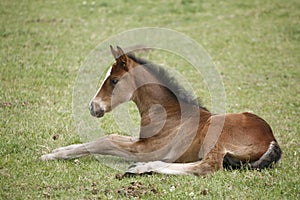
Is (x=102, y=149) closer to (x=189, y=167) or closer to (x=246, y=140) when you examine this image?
(x=189, y=167)

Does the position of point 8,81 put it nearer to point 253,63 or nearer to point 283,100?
point 283,100

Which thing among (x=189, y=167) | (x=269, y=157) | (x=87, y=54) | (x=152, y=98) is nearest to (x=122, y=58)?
(x=152, y=98)

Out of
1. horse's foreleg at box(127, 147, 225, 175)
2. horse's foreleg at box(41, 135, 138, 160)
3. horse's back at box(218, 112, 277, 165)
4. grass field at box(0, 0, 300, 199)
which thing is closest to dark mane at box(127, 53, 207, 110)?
horse's back at box(218, 112, 277, 165)

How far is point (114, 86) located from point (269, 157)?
222cm

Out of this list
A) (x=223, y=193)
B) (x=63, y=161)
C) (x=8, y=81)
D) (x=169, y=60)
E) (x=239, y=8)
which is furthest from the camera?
(x=239, y=8)

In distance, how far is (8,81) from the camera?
36.7 feet

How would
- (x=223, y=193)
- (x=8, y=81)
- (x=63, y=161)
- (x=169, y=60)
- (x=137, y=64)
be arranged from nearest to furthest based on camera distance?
(x=223, y=193) → (x=63, y=161) → (x=137, y=64) → (x=8, y=81) → (x=169, y=60)

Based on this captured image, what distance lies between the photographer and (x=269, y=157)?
261 inches

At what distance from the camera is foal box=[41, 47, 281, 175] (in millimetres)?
6613

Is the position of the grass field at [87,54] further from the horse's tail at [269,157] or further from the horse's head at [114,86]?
the horse's head at [114,86]

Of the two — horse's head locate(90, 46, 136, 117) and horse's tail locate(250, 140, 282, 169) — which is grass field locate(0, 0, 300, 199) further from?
horse's head locate(90, 46, 136, 117)

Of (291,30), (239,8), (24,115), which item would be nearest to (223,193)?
(24,115)

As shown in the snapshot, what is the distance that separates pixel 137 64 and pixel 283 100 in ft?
16.5

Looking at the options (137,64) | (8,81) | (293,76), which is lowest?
(293,76)
